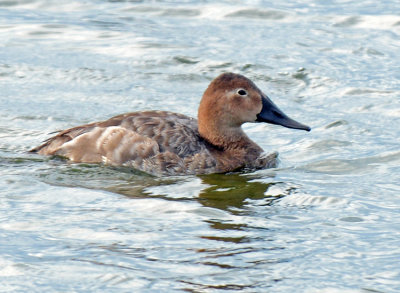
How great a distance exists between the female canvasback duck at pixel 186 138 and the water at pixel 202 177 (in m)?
0.17

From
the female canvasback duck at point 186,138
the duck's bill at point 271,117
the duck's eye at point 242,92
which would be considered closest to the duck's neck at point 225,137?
the female canvasback duck at point 186,138

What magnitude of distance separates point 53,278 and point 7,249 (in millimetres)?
685

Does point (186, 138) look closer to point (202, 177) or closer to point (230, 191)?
point (202, 177)

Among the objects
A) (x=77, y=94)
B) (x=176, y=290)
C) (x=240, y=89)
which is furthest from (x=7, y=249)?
(x=77, y=94)

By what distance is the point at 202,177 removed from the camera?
893cm

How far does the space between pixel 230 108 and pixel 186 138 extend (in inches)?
23.3

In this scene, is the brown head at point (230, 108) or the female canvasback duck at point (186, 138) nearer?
the female canvasback duck at point (186, 138)

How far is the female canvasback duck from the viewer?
892 cm

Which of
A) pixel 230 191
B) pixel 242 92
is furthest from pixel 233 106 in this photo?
pixel 230 191

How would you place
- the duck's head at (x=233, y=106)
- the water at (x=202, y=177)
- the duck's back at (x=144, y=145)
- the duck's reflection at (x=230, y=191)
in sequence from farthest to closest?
the duck's head at (x=233, y=106), the duck's back at (x=144, y=145), the duck's reflection at (x=230, y=191), the water at (x=202, y=177)

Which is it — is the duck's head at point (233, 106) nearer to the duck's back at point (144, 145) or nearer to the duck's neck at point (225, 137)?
the duck's neck at point (225, 137)

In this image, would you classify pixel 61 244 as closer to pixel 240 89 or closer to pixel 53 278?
pixel 53 278

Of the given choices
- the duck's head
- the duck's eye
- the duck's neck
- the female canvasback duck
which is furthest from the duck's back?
the duck's eye

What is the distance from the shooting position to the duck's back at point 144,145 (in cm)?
891
